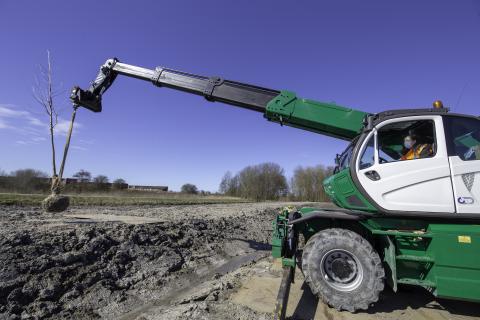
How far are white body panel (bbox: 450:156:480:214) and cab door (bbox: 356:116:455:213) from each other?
0.27ft

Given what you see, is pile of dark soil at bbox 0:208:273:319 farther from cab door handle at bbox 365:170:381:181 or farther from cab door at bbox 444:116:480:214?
cab door at bbox 444:116:480:214

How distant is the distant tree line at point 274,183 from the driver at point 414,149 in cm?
6737

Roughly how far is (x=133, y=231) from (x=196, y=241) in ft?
6.11

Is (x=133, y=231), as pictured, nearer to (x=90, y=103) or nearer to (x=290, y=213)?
(x=90, y=103)

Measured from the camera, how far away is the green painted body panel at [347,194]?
175 inches

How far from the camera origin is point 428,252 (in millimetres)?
4047

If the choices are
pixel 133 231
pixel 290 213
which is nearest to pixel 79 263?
pixel 133 231

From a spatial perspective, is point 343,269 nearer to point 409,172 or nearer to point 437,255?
point 437,255

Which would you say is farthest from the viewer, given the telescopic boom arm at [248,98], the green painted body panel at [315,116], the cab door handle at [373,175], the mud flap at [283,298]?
the telescopic boom arm at [248,98]

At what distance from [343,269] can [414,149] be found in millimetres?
2147

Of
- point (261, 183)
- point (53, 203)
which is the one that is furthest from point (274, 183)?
point (53, 203)

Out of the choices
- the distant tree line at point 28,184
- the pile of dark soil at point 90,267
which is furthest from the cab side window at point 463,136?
the distant tree line at point 28,184

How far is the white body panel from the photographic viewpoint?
3.84m

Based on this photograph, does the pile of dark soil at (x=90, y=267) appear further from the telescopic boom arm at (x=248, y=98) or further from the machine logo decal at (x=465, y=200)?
the machine logo decal at (x=465, y=200)
